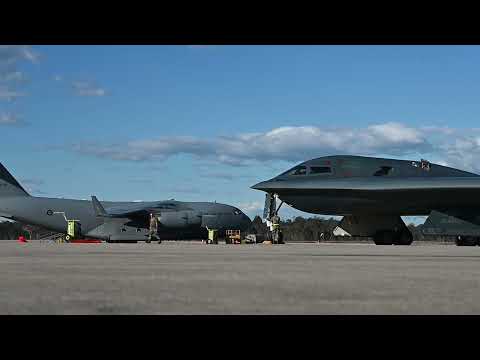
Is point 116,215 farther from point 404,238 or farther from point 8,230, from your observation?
point 8,230

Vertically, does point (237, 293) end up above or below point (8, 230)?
below

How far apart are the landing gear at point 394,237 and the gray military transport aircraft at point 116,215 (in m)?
21.5

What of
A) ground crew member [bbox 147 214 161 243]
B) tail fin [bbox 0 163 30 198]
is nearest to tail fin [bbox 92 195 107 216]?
ground crew member [bbox 147 214 161 243]

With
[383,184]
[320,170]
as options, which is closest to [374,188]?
[383,184]

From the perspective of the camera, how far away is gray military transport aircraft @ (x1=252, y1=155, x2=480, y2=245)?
31188 millimetres

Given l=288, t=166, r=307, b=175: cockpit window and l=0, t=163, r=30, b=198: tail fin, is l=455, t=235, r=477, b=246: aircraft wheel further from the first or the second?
l=0, t=163, r=30, b=198: tail fin

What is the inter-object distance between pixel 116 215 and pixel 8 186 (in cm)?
998

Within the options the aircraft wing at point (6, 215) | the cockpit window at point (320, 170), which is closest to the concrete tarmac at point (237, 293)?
the cockpit window at point (320, 170)

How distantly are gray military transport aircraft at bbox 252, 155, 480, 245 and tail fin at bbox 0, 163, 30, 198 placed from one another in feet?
97.7

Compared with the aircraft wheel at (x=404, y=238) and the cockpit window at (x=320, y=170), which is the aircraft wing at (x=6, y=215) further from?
the aircraft wheel at (x=404, y=238)

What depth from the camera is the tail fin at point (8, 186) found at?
5534 cm

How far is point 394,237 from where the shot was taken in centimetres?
3369
